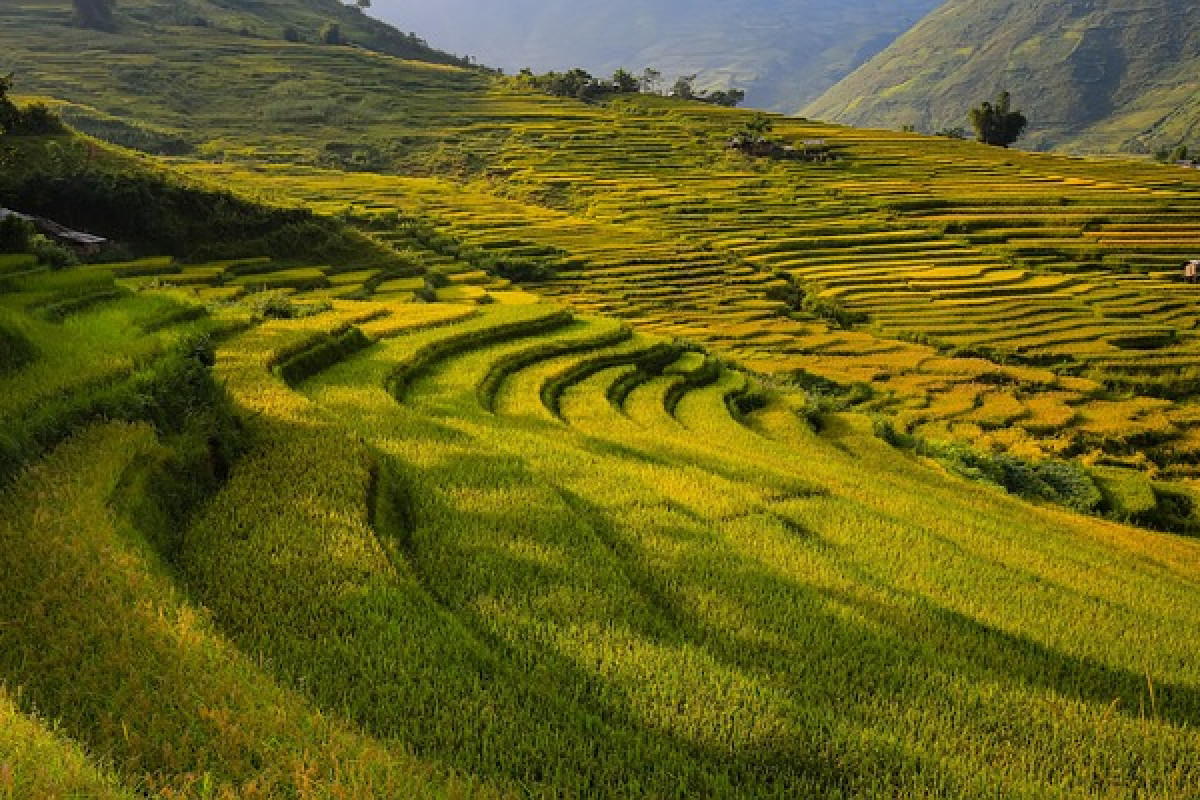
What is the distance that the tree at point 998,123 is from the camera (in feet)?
272

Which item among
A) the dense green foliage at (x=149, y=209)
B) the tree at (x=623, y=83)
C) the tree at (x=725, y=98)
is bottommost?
the dense green foliage at (x=149, y=209)

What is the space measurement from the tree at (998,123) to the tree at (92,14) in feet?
357

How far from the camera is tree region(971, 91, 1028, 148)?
272 ft

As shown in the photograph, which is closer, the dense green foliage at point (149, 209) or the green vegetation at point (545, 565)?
the green vegetation at point (545, 565)

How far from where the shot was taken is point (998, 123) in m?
83.5

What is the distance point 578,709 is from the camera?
14.8 ft

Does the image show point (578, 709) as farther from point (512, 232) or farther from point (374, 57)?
point (374, 57)

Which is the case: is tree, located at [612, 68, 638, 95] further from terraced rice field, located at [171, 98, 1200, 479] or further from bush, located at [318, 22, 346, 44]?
bush, located at [318, 22, 346, 44]

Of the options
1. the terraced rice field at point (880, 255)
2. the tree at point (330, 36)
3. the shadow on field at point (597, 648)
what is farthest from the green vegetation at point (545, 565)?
the tree at point (330, 36)

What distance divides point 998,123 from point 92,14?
372ft

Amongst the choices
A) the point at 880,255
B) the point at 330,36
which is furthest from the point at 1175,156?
the point at 330,36

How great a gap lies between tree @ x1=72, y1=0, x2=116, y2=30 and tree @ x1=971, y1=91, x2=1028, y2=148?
109m

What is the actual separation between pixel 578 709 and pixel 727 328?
3014 centimetres

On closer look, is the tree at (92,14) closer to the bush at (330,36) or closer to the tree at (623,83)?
the bush at (330,36)
